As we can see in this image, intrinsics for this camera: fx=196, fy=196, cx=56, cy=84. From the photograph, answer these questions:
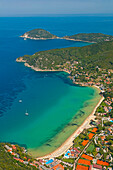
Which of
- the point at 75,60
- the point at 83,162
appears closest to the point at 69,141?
the point at 83,162

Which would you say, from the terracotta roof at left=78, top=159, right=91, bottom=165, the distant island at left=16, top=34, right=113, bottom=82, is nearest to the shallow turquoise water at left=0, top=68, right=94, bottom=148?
the terracotta roof at left=78, top=159, right=91, bottom=165

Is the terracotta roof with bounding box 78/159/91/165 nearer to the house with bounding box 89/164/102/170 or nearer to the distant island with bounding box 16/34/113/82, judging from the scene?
the house with bounding box 89/164/102/170

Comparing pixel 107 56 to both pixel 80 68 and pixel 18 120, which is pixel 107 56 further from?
pixel 18 120

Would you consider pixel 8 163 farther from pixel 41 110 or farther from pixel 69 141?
pixel 41 110

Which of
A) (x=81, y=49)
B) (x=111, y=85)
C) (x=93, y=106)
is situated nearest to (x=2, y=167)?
(x=93, y=106)

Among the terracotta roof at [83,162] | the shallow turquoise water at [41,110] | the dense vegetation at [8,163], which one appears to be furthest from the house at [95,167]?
the shallow turquoise water at [41,110]

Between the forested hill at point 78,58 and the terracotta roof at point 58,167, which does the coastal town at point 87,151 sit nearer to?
the terracotta roof at point 58,167

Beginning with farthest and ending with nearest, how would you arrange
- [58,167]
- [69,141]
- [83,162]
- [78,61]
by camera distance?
1. [78,61]
2. [69,141]
3. [83,162]
4. [58,167]

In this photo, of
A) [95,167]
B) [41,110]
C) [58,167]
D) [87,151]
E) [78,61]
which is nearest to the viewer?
[95,167]

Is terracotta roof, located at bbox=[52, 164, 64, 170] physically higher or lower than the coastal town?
lower
